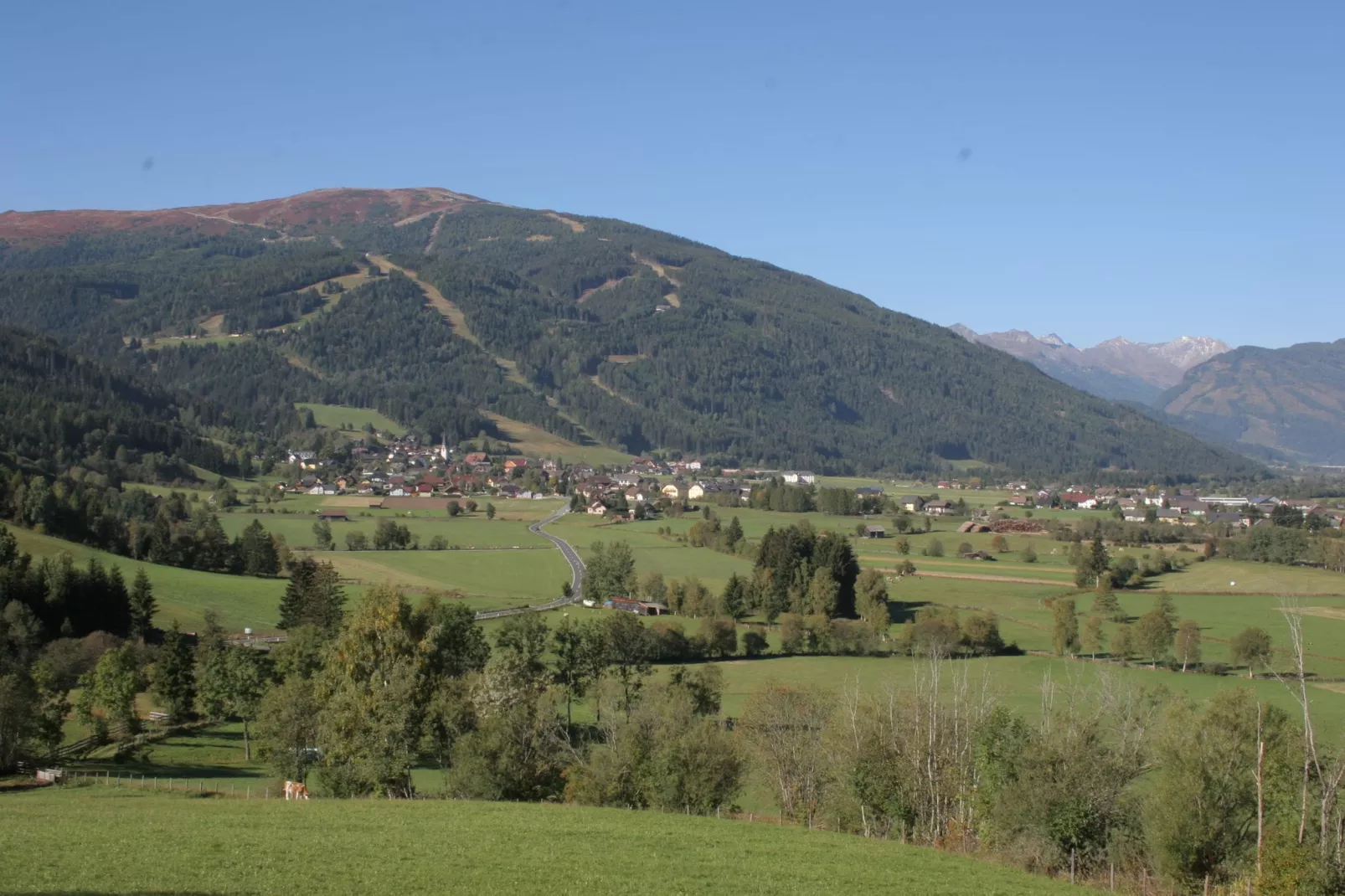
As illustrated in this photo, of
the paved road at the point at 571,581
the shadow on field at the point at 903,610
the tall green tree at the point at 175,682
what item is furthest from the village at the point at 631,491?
the tall green tree at the point at 175,682

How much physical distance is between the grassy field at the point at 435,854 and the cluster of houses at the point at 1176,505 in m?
104

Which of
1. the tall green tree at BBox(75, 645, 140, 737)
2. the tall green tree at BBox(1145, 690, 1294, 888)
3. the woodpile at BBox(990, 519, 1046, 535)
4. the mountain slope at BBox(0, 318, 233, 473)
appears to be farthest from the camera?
the woodpile at BBox(990, 519, 1046, 535)

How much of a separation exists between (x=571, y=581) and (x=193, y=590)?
23.9m

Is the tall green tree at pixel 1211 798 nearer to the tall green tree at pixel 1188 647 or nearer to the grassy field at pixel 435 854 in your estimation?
the grassy field at pixel 435 854

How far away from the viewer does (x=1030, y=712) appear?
142 feet

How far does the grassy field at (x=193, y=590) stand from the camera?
60750mm

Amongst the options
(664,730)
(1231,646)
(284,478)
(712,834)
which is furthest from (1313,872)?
(284,478)

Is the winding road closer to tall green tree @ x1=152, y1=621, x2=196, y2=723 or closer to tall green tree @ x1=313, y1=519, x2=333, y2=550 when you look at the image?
tall green tree @ x1=152, y1=621, x2=196, y2=723

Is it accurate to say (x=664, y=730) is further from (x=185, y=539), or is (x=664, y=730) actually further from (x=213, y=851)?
(x=185, y=539)

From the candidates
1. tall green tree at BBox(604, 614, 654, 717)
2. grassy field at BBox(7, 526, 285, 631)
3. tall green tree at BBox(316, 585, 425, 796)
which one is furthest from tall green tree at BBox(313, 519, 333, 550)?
tall green tree at BBox(316, 585, 425, 796)

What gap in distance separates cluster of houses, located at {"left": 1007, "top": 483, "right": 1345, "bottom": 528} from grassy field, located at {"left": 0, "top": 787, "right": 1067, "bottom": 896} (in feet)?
340

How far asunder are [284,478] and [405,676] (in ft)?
365

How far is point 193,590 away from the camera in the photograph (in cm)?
6606

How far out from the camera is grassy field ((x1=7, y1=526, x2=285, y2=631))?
199 feet
